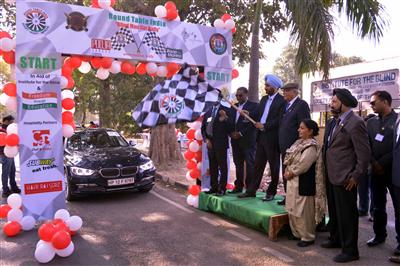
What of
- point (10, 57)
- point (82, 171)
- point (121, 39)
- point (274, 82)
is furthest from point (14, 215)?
point (274, 82)

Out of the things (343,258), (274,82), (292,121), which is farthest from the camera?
(274,82)

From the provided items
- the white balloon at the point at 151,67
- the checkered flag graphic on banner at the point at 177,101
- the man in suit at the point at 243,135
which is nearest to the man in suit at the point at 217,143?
the man in suit at the point at 243,135

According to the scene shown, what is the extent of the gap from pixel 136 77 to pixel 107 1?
1183cm

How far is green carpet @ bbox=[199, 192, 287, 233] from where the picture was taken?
521 centimetres

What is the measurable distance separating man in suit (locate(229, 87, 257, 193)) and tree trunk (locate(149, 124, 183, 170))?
18.4 feet

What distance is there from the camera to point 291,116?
527cm

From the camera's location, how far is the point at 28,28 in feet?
17.0

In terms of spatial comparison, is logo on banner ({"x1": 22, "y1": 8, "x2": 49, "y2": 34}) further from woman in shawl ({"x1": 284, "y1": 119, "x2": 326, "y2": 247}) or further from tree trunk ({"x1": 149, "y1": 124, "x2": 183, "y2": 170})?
tree trunk ({"x1": 149, "y1": 124, "x2": 183, "y2": 170})

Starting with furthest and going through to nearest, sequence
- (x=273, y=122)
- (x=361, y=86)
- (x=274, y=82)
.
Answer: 1. (x=361, y=86)
2. (x=274, y=82)
3. (x=273, y=122)

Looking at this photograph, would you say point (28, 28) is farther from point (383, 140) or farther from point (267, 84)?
point (383, 140)

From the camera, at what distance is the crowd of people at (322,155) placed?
4281mm

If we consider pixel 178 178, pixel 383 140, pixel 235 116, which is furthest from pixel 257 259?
pixel 178 178

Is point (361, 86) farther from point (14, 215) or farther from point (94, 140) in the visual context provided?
point (14, 215)

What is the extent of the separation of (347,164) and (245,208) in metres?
1.80
